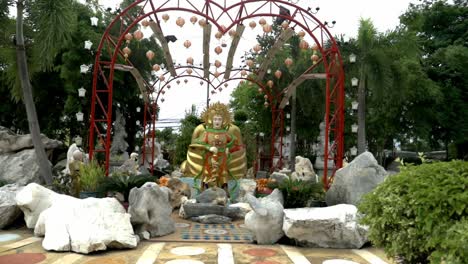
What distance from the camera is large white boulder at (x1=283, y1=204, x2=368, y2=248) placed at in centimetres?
582

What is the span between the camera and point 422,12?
2058cm

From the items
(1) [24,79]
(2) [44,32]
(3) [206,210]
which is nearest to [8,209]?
(3) [206,210]

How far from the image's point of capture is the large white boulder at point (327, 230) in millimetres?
5824

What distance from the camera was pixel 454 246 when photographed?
2.79m

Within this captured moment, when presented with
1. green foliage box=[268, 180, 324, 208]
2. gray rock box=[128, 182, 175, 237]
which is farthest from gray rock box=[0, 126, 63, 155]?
green foliage box=[268, 180, 324, 208]

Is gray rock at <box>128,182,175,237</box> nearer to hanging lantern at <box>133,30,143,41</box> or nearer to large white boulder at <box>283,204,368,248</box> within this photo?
large white boulder at <box>283,204,368,248</box>

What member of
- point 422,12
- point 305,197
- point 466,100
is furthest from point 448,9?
point 305,197

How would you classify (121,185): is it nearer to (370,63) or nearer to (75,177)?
(75,177)

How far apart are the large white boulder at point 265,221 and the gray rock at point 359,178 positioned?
5.10 feet

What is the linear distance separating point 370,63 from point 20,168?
1201 cm

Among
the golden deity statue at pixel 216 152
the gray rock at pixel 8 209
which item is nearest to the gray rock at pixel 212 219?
the golden deity statue at pixel 216 152

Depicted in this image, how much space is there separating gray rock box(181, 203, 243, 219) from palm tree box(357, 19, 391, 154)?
8365 millimetres

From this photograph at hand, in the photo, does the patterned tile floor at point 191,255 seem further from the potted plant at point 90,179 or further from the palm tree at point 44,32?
the palm tree at point 44,32

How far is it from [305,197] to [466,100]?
15.0 m
